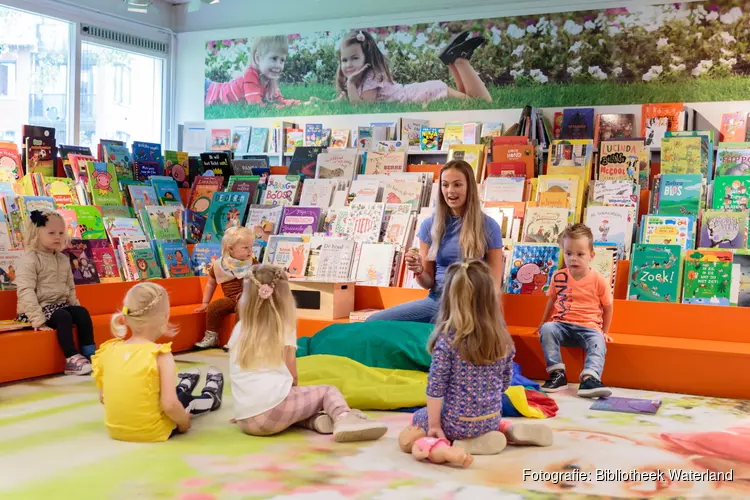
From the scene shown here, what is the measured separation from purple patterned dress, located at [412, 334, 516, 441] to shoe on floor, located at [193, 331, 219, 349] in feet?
8.88

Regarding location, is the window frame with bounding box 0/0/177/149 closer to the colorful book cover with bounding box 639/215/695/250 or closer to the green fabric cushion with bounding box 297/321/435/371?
the green fabric cushion with bounding box 297/321/435/371

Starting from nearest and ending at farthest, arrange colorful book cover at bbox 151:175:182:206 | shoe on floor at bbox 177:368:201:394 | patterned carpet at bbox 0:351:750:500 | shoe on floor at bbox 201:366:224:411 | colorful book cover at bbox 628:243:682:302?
patterned carpet at bbox 0:351:750:500, shoe on floor at bbox 177:368:201:394, shoe on floor at bbox 201:366:224:411, colorful book cover at bbox 628:243:682:302, colorful book cover at bbox 151:175:182:206

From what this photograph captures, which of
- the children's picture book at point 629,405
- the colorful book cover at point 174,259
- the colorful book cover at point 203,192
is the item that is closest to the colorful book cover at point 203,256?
the colorful book cover at point 174,259

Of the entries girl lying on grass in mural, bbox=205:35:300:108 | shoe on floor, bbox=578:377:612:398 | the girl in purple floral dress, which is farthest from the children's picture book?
girl lying on grass in mural, bbox=205:35:300:108

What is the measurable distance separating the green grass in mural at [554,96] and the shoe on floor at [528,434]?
219 inches

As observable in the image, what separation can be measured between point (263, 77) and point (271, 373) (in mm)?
7380

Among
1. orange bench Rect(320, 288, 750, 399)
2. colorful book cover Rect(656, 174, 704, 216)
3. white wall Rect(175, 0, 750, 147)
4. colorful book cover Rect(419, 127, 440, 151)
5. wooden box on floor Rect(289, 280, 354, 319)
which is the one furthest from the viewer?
colorful book cover Rect(419, 127, 440, 151)

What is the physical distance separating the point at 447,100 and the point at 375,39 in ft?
4.02

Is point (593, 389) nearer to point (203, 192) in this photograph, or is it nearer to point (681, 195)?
point (681, 195)

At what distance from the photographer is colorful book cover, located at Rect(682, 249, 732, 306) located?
4.85 meters

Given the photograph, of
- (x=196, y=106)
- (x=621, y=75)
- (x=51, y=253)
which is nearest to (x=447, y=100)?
(x=621, y=75)

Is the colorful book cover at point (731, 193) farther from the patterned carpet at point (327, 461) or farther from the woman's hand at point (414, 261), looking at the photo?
the woman's hand at point (414, 261)

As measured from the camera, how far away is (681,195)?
5.43 metres

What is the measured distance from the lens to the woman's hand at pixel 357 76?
946cm
